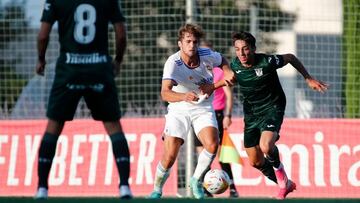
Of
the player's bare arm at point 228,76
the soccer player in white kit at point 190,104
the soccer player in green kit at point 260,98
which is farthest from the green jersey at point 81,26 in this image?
the soccer player in green kit at point 260,98

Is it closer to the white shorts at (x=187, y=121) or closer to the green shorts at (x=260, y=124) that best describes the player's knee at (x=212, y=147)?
the white shorts at (x=187, y=121)

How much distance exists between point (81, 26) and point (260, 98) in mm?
4070

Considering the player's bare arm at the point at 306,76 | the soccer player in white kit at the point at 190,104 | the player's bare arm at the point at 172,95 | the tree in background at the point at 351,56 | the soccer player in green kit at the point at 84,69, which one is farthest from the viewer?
the tree in background at the point at 351,56

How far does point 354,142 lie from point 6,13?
7.29 metres

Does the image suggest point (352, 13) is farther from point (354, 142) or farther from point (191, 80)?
point (191, 80)

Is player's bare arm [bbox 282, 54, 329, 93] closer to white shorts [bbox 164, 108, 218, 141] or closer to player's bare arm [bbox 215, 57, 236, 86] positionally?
player's bare arm [bbox 215, 57, 236, 86]

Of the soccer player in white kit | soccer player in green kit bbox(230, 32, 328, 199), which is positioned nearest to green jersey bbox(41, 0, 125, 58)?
the soccer player in white kit

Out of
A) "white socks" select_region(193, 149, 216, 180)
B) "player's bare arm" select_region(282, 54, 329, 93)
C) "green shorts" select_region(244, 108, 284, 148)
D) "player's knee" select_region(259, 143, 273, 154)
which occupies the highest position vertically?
"player's bare arm" select_region(282, 54, 329, 93)

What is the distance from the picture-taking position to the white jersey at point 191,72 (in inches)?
539

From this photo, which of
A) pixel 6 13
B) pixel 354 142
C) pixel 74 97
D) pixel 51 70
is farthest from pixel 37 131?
pixel 74 97

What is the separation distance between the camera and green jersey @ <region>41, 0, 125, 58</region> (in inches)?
415

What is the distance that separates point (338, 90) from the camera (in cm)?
2081

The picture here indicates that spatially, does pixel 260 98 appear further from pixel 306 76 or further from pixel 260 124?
pixel 306 76

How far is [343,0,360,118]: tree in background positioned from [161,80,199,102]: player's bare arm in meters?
7.31
